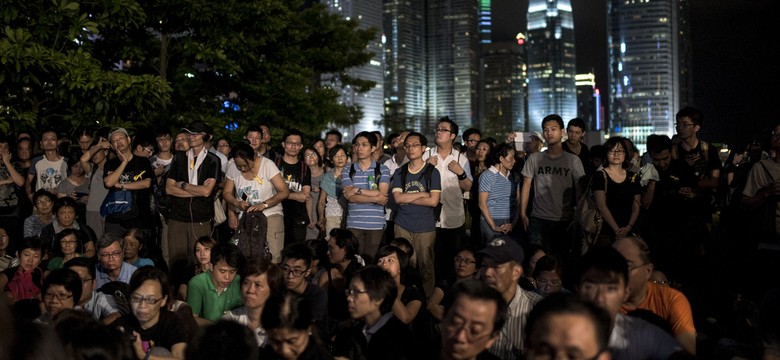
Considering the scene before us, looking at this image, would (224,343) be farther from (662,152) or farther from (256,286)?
(662,152)

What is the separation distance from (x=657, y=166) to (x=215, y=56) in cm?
845

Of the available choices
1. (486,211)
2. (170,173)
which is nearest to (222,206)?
(170,173)

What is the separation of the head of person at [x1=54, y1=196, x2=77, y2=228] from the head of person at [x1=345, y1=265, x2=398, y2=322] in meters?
4.35

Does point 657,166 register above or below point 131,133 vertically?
below

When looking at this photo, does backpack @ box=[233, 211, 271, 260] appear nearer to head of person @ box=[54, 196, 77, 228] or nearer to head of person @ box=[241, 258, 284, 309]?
head of person @ box=[54, 196, 77, 228]

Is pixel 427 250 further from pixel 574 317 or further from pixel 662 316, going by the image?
pixel 574 317

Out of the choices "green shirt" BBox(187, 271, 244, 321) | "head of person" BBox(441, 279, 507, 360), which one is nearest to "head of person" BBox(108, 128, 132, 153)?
"green shirt" BBox(187, 271, 244, 321)

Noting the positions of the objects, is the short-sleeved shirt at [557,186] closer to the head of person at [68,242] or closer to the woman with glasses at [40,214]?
the head of person at [68,242]

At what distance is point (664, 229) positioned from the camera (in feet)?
23.4

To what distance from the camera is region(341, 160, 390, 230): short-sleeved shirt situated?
747 cm

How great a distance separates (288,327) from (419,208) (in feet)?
12.0

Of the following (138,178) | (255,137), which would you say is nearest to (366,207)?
(255,137)

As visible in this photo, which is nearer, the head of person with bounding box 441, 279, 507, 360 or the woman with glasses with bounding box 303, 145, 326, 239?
the head of person with bounding box 441, 279, 507, 360

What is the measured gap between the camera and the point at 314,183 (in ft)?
30.2
